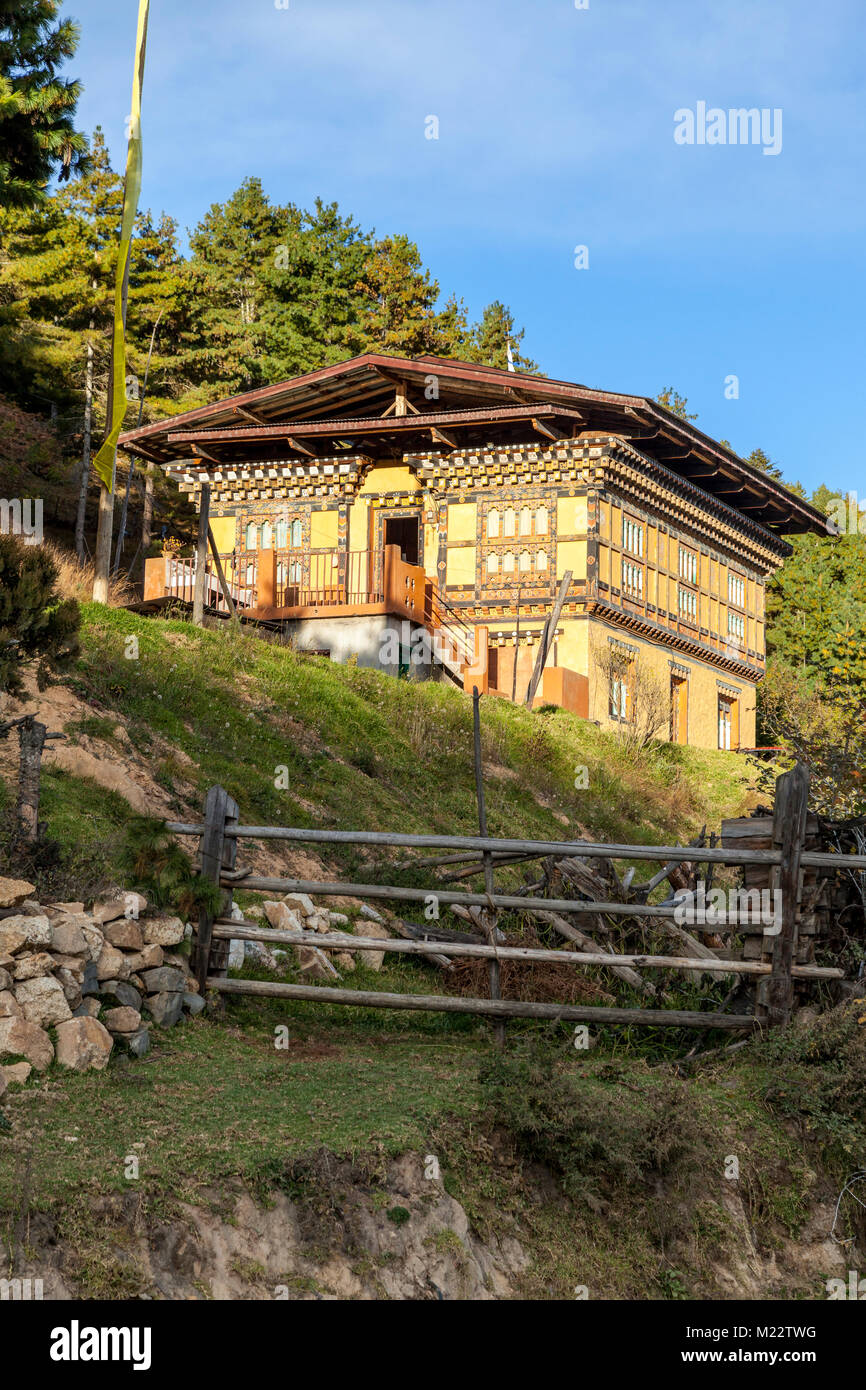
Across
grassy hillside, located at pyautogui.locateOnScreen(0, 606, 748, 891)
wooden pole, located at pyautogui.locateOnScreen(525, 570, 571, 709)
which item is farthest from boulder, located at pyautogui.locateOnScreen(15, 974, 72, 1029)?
wooden pole, located at pyautogui.locateOnScreen(525, 570, 571, 709)

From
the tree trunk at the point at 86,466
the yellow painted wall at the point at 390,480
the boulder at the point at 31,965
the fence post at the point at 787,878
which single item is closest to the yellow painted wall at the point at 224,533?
the yellow painted wall at the point at 390,480

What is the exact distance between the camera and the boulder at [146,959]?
1030 centimetres

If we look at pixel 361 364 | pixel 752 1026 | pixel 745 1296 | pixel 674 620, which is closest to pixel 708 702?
pixel 674 620

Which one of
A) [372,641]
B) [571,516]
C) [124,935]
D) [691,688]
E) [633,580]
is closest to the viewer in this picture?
[124,935]

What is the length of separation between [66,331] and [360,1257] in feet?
124

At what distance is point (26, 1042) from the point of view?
8.91m

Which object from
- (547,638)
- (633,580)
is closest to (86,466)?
(633,580)

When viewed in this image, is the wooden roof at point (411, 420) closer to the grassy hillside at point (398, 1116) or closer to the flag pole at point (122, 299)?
the flag pole at point (122, 299)

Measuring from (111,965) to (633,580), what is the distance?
23.3m

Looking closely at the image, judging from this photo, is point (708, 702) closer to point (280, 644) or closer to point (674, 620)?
point (674, 620)

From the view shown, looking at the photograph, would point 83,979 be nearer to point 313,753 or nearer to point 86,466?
point 313,753

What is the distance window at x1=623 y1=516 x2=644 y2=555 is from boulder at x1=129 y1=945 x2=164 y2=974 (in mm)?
22391

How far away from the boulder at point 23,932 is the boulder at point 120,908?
0.78 metres
